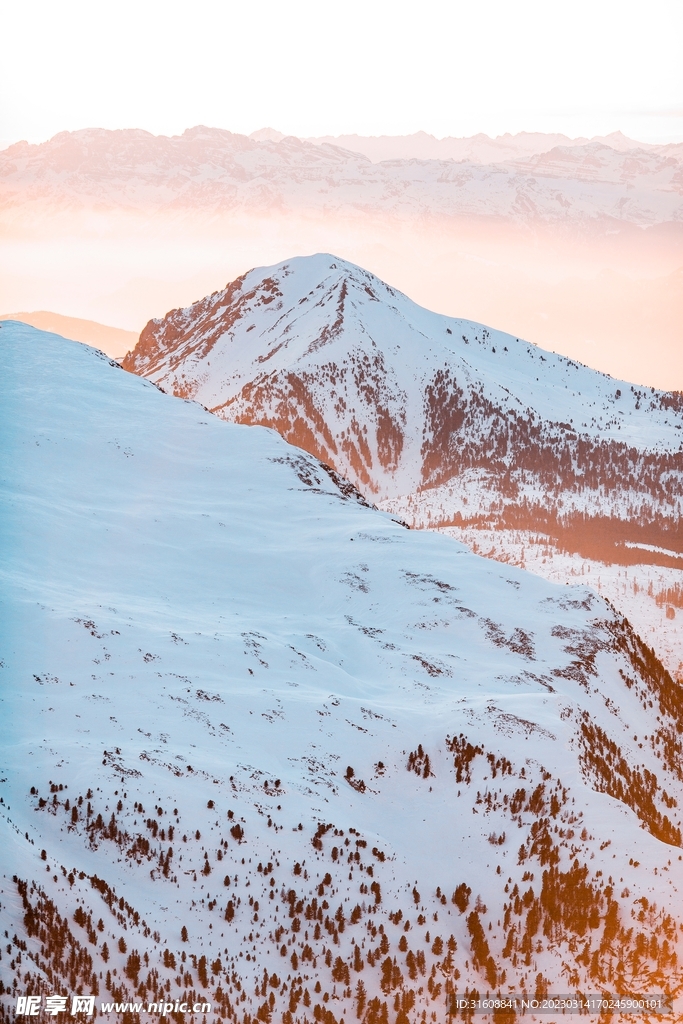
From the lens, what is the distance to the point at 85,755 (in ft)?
129

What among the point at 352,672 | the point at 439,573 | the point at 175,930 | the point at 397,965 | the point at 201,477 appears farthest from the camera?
the point at 201,477

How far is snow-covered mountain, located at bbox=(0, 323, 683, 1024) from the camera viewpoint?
116ft

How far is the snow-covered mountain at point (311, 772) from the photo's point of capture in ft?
116

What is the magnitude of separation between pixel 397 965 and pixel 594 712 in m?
25.2

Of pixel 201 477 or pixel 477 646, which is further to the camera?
A: pixel 201 477

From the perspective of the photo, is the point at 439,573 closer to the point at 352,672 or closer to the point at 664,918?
the point at 352,672

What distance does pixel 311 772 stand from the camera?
45.5m

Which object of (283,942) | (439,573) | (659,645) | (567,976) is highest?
(439,573)

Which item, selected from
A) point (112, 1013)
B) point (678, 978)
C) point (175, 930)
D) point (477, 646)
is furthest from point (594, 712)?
point (112, 1013)

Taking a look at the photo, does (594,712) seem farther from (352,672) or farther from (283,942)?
(283,942)

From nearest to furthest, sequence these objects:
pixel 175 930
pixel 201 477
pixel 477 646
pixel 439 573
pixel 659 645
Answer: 1. pixel 175 930
2. pixel 477 646
3. pixel 439 573
4. pixel 201 477
5. pixel 659 645

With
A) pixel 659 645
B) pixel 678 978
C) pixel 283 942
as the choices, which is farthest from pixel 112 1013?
pixel 659 645

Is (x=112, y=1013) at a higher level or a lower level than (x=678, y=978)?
higher

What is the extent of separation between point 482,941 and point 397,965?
4.33m
